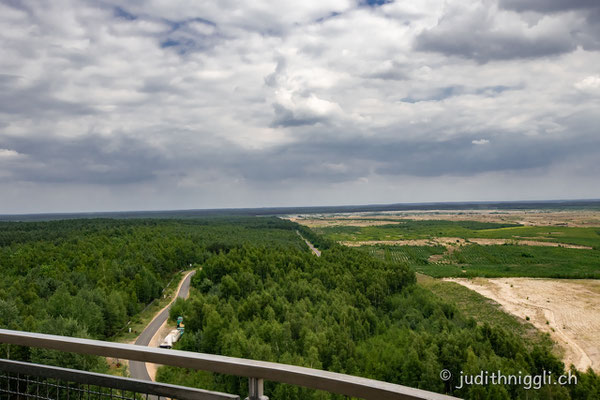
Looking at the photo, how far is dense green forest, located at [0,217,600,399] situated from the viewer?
23.2 metres

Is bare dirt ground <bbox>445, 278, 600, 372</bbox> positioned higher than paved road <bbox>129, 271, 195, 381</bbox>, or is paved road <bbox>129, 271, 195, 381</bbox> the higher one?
paved road <bbox>129, 271, 195, 381</bbox>

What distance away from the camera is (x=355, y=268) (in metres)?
51.7

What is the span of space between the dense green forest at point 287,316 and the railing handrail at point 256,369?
1.21ft

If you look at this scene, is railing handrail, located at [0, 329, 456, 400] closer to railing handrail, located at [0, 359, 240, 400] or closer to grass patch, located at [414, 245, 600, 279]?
railing handrail, located at [0, 359, 240, 400]

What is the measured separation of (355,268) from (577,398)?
103 ft

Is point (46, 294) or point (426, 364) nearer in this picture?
point (426, 364)

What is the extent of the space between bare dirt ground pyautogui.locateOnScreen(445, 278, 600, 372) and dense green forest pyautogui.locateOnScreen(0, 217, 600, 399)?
11.0 feet

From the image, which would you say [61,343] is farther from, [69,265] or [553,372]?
[69,265]

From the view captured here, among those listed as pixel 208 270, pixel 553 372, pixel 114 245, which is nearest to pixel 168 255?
pixel 114 245

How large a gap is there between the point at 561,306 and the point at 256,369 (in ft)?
196

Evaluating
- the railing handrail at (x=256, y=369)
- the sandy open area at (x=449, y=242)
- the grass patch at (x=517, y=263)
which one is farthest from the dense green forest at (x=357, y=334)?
the sandy open area at (x=449, y=242)

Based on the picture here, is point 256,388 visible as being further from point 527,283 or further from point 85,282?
point 527,283

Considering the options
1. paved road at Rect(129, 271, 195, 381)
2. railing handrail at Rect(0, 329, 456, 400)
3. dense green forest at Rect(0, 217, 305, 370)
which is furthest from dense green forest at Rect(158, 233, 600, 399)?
railing handrail at Rect(0, 329, 456, 400)

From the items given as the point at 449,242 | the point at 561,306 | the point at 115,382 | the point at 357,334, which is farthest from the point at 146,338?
the point at 449,242
